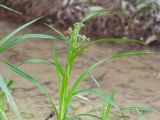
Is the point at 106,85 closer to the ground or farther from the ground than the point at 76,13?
closer to the ground

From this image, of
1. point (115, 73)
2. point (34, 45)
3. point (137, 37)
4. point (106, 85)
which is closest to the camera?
point (106, 85)

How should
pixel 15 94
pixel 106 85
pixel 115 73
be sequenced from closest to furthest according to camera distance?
pixel 15 94
pixel 106 85
pixel 115 73

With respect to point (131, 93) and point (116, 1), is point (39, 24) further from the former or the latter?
point (131, 93)

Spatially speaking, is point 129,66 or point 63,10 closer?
point 129,66

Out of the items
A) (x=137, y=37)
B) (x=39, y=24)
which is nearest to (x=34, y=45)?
(x=39, y=24)

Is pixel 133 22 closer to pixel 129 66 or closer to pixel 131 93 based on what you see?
pixel 129 66

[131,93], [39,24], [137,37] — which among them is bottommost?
[131,93]
